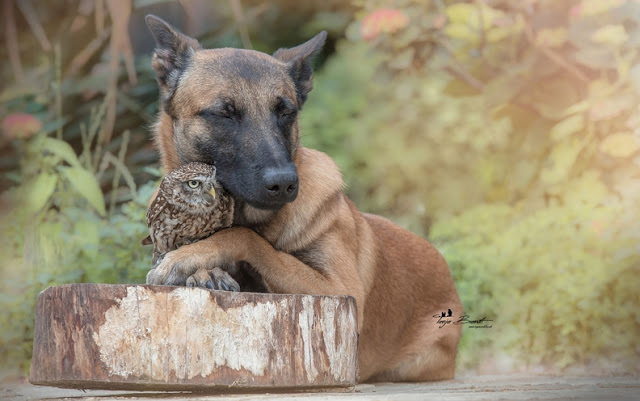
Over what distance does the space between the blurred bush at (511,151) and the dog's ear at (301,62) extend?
286 cm

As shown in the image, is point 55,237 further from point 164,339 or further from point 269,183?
point 164,339

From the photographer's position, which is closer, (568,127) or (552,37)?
(568,127)

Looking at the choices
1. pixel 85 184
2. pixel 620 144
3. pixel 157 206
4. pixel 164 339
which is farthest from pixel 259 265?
pixel 620 144

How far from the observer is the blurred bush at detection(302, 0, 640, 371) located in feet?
19.8

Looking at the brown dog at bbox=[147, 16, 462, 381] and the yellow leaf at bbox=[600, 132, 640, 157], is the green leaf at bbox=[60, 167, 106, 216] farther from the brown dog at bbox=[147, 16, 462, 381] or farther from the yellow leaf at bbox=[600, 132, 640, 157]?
the yellow leaf at bbox=[600, 132, 640, 157]

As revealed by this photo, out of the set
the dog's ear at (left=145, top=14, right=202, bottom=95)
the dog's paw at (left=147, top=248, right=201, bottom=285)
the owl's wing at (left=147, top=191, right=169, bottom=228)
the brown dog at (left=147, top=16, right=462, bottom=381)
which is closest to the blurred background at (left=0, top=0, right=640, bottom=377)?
the brown dog at (left=147, top=16, right=462, bottom=381)

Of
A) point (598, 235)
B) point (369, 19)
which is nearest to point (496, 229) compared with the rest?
point (598, 235)

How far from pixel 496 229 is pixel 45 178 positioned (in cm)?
382

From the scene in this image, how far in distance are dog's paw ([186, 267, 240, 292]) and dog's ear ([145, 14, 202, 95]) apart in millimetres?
1075

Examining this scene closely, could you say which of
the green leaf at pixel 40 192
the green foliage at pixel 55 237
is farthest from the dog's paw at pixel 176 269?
the green leaf at pixel 40 192

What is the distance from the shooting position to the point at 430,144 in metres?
7.55

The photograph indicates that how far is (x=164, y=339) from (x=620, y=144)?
473 centimetres

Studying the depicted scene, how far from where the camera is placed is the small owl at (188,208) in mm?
3307

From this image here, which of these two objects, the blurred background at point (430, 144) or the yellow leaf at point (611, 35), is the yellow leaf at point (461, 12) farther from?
the yellow leaf at point (611, 35)
